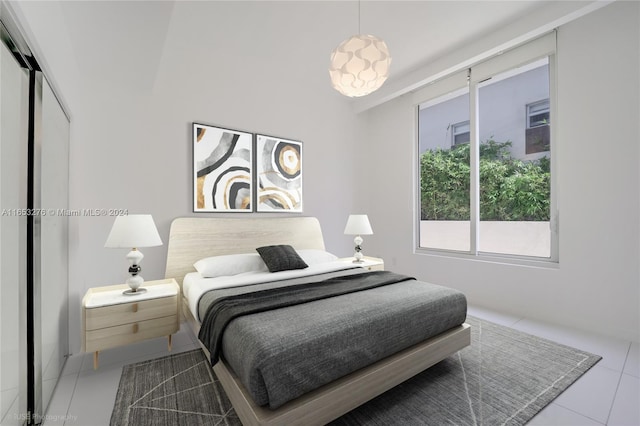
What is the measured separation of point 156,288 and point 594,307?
3.95 metres

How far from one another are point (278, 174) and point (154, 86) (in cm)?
162

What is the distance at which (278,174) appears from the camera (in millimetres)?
3738

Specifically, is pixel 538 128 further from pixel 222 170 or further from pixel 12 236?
pixel 12 236

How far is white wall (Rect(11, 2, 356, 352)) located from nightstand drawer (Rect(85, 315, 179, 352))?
66 centimetres

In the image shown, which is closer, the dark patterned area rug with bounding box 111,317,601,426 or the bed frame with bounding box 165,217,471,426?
the bed frame with bounding box 165,217,471,426

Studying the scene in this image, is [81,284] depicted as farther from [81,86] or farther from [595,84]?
[595,84]

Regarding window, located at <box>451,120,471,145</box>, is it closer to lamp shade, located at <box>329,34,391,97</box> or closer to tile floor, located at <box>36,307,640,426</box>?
lamp shade, located at <box>329,34,391,97</box>

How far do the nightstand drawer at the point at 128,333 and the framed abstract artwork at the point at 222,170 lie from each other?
4.14 ft

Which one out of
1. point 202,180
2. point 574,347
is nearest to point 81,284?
point 202,180

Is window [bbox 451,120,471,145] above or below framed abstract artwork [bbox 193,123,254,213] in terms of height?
above

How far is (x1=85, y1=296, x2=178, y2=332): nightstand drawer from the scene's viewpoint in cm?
202

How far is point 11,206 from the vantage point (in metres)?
1.30

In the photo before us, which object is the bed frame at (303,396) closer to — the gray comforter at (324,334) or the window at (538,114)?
the gray comforter at (324,334)

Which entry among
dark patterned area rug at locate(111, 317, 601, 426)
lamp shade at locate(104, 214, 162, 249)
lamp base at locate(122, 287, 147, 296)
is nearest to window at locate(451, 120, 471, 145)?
dark patterned area rug at locate(111, 317, 601, 426)
